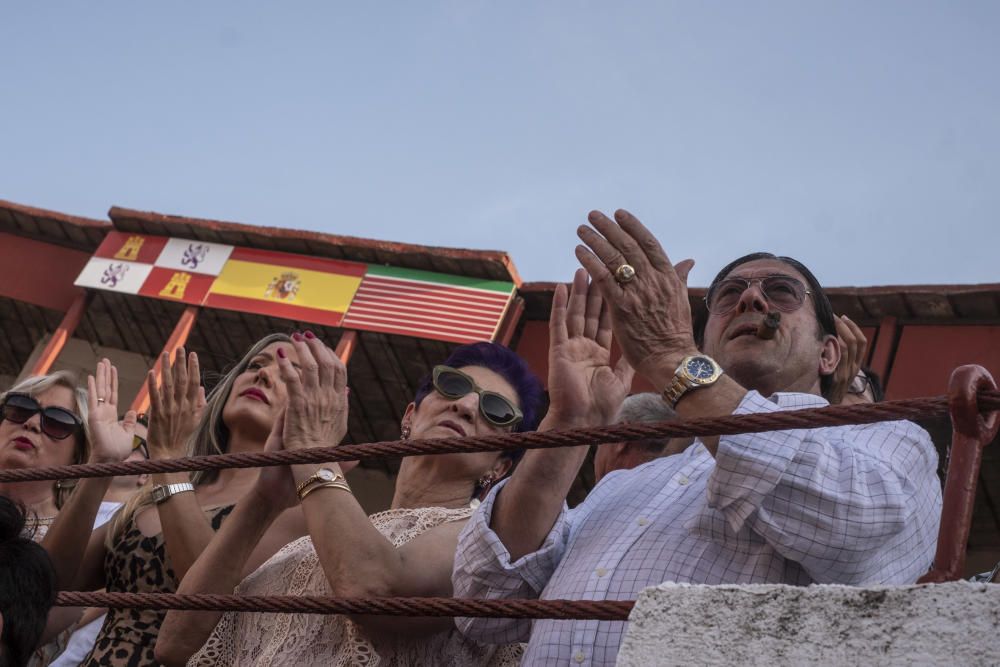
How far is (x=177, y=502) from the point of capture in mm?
2893

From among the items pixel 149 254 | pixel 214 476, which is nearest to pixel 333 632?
pixel 214 476

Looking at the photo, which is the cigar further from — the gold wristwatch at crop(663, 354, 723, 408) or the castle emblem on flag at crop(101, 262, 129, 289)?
the castle emblem on flag at crop(101, 262, 129, 289)

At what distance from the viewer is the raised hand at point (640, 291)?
2.08 meters

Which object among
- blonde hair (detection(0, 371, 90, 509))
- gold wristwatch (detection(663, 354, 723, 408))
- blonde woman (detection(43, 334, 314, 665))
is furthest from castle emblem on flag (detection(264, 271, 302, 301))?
gold wristwatch (detection(663, 354, 723, 408))

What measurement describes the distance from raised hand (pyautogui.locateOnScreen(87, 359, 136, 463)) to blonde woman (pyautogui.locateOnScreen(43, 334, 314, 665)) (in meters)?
0.02

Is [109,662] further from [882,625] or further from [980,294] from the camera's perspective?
[980,294]

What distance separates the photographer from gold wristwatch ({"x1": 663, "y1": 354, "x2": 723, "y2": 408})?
1953 millimetres

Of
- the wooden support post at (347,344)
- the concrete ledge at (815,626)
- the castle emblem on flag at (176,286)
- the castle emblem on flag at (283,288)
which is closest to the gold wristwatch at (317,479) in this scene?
the concrete ledge at (815,626)

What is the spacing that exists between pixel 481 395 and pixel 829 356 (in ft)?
3.01

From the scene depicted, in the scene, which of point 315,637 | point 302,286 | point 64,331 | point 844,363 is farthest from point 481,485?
point 64,331

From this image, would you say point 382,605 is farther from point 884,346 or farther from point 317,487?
point 884,346

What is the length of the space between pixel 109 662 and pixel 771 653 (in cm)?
210

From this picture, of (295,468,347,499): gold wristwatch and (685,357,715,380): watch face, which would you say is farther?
(295,468,347,499): gold wristwatch

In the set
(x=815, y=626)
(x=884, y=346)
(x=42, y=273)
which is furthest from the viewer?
(x=42, y=273)
